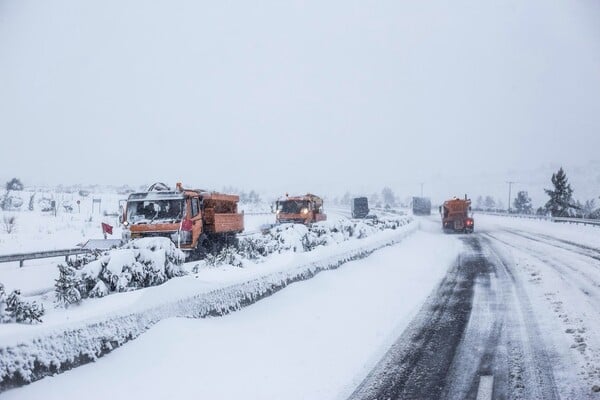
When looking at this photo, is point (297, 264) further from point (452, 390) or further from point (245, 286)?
point (452, 390)

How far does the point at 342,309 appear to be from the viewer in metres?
9.33

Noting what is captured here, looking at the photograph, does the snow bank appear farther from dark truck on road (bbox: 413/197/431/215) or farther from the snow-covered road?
dark truck on road (bbox: 413/197/431/215)

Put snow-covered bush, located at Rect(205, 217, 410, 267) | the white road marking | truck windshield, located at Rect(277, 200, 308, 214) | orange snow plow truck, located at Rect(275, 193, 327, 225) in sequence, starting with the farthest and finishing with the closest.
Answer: truck windshield, located at Rect(277, 200, 308, 214)
orange snow plow truck, located at Rect(275, 193, 327, 225)
snow-covered bush, located at Rect(205, 217, 410, 267)
the white road marking

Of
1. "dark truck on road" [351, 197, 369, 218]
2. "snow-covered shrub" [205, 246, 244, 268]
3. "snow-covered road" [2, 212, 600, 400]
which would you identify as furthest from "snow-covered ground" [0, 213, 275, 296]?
"dark truck on road" [351, 197, 369, 218]

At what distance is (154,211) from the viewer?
14.2 metres

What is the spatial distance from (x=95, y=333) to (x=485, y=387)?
4726 mm

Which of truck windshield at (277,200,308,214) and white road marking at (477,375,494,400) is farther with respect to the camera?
truck windshield at (277,200,308,214)

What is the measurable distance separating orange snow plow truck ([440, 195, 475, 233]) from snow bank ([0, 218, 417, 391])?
92.8 ft

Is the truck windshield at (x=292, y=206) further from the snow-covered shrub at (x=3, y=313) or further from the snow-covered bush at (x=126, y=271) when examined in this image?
the snow-covered shrub at (x=3, y=313)

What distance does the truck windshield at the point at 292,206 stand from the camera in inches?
1033

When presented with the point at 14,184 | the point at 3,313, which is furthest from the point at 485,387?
the point at 14,184

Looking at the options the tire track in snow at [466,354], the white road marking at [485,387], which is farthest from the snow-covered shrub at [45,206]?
the white road marking at [485,387]

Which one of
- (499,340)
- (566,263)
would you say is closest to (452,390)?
(499,340)

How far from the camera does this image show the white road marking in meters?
4.98
